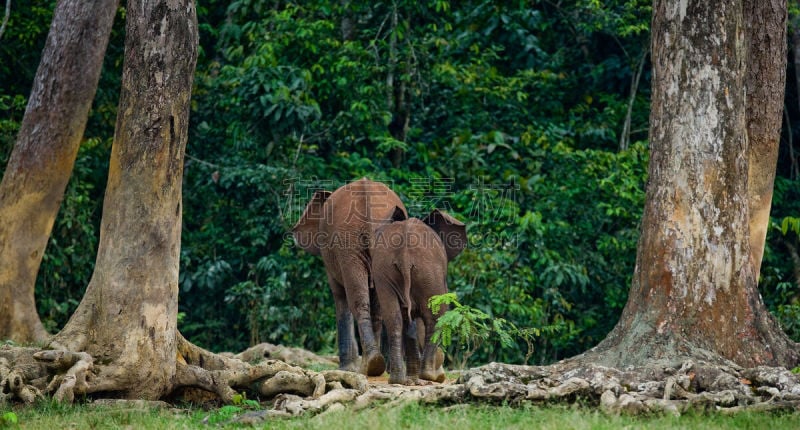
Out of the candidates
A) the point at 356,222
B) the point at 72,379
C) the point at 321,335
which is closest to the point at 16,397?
the point at 72,379

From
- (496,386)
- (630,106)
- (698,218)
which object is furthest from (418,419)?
(630,106)

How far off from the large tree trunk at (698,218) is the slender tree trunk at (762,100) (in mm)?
1256

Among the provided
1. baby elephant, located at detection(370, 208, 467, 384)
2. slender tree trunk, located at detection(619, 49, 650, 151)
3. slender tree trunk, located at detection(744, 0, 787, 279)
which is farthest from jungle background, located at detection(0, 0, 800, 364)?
slender tree trunk, located at detection(744, 0, 787, 279)

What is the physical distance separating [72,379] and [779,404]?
204 inches

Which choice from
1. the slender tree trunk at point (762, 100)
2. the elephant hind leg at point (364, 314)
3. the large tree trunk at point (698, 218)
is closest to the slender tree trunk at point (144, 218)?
the elephant hind leg at point (364, 314)

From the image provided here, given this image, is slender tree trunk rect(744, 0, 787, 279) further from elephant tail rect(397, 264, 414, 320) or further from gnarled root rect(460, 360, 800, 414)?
elephant tail rect(397, 264, 414, 320)

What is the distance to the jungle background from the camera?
1489 cm

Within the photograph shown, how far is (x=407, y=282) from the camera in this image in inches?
387

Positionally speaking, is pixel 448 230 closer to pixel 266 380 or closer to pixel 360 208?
pixel 360 208

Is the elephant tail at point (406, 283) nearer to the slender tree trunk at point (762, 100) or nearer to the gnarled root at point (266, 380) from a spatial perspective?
the gnarled root at point (266, 380)

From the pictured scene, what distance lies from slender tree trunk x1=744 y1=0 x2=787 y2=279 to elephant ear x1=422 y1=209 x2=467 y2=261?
2.89 metres

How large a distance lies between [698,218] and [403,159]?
825 cm

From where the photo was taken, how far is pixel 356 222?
10867 millimetres

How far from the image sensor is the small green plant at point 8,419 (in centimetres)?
716
